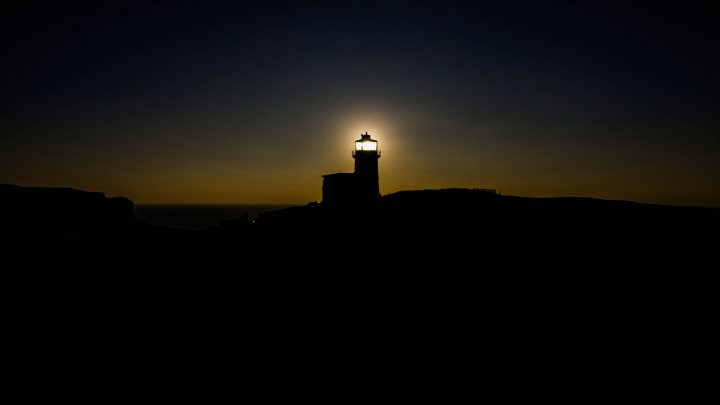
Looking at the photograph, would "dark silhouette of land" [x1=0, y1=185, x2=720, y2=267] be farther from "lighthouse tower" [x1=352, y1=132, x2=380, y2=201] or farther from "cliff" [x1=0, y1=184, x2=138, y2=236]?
"lighthouse tower" [x1=352, y1=132, x2=380, y2=201]

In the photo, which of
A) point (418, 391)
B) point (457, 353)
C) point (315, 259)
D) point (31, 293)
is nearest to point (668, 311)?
point (457, 353)

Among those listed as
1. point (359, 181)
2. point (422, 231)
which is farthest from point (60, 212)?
point (422, 231)

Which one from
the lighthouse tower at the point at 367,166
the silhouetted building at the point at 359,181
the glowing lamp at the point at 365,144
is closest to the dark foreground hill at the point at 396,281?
the silhouetted building at the point at 359,181

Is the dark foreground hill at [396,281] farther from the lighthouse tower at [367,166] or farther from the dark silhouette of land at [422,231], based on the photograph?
the lighthouse tower at [367,166]

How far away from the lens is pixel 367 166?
1104 inches

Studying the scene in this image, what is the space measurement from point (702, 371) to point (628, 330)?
5.95 feet

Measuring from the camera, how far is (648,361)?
10.2 metres

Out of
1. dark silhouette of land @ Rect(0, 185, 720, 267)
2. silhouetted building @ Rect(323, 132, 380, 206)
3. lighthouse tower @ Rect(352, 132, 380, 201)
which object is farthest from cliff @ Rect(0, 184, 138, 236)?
lighthouse tower @ Rect(352, 132, 380, 201)

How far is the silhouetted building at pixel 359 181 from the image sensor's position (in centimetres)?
2680

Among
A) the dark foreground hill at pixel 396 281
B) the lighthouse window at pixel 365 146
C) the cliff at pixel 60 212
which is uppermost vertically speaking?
the lighthouse window at pixel 365 146

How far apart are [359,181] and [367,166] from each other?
1459 mm

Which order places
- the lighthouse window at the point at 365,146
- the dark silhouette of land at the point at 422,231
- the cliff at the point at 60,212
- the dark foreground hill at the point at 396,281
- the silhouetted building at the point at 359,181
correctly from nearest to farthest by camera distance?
the dark foreground hill at the point at 396,281 → the dark silhouette of land at the point at 422,231 → the cliff at the point at 60,212 → the silhouetted building at the point at 359,181 → the lighthouse window at the point at 365,146

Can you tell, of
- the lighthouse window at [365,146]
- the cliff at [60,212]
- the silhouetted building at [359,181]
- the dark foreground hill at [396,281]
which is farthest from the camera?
the lighthouse window at [365,146]

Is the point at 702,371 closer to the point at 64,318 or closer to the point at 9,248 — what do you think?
the point at 64,318
